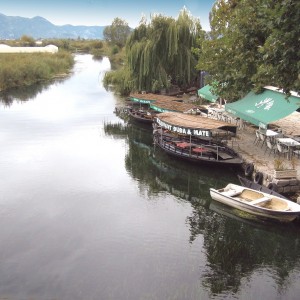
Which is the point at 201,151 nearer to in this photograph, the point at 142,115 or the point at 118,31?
the point at 142,115

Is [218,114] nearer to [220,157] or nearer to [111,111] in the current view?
[220,157]

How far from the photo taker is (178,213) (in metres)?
16.5

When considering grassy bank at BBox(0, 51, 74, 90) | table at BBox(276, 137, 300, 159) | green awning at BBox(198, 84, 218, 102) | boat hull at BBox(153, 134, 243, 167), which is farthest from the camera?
grassy bank at BBox(0, 51, 74, 90)

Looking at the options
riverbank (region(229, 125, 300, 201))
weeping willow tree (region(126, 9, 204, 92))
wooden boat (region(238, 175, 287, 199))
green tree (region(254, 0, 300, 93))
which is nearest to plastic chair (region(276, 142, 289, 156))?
riverbank (region(229, 125, 300, 201))

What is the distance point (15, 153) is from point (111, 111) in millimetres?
15243

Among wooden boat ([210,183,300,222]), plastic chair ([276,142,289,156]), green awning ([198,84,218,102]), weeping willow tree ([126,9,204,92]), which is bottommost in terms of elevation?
wooden boat ([210,183,300,222])

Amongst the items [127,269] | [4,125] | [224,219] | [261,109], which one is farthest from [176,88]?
[127,269]

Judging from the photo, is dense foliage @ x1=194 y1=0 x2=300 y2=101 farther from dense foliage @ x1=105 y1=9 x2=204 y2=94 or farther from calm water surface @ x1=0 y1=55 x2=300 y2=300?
dense foliage @ x1=105 y1=9 x2=204 y2=94

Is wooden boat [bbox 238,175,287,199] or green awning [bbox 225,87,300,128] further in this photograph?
green awning [bbox 225,87,300,128]

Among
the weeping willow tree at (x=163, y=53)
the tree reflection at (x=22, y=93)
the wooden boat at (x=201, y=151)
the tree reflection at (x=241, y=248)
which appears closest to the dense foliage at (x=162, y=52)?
the weeping willow tree at (x=163, y=53)

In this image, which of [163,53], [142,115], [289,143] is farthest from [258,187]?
[163,53]

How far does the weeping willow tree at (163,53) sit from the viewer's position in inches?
1547

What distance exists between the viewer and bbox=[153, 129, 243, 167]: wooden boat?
802 inches

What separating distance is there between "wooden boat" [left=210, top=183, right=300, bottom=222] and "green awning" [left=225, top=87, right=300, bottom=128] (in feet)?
16.3
